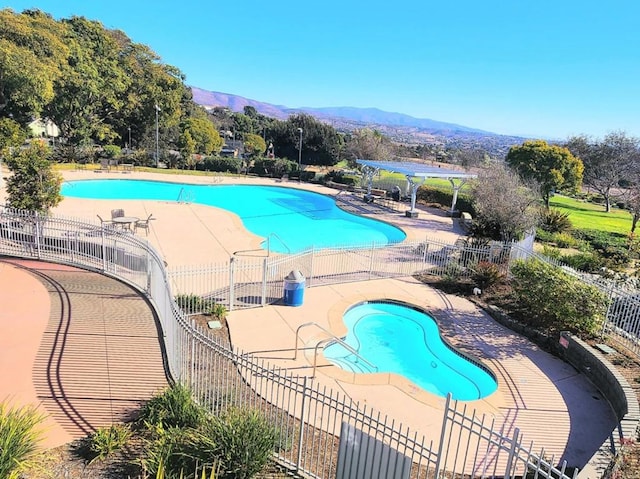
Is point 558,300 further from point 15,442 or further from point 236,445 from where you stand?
point 15,442

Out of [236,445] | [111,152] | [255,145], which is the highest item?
[255,145]

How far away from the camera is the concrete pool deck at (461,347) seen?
7184mm

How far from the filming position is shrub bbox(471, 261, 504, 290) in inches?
523

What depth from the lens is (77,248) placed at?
39.7 ft

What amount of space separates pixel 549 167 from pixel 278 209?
17.5 m

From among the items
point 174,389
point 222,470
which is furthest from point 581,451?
point 174,389

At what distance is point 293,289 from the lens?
36.5 feet

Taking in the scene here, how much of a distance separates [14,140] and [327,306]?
2916 cm

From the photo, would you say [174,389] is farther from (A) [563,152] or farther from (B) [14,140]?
(B) [14,140]

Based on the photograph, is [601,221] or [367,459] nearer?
[367,459]

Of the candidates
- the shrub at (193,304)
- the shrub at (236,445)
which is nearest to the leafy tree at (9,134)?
the shrub at (193,304)

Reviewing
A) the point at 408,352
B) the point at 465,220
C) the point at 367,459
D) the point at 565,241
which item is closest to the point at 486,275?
the point at 408,352

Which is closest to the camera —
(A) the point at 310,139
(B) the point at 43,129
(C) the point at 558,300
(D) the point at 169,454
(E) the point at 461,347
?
(D) the point at 169,454

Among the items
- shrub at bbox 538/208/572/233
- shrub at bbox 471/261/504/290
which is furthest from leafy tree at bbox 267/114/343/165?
shrub at bbox 471/261/504/290
